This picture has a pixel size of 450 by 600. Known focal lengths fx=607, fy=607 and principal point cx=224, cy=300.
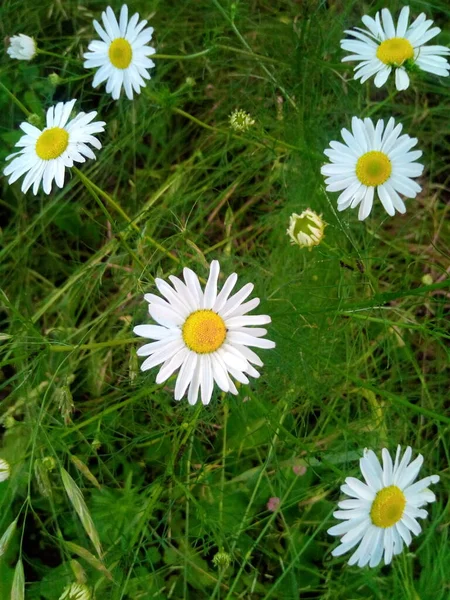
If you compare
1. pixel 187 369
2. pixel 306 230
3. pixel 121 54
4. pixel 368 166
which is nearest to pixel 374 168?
pixel 368 166

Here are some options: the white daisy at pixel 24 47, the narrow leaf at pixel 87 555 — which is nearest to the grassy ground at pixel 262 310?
the narrow leaf at pixel 87 555

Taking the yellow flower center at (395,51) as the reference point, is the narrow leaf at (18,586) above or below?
below

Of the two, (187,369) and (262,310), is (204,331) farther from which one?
(262,310)

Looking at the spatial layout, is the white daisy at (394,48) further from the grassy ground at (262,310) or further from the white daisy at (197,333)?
the white daisy at (197,333)

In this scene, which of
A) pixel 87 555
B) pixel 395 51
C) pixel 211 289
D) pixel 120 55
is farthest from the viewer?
pixel 120 55

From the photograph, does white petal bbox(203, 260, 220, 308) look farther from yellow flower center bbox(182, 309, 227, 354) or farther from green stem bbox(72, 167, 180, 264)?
green stem bbox(72, 167, 180, 264)
